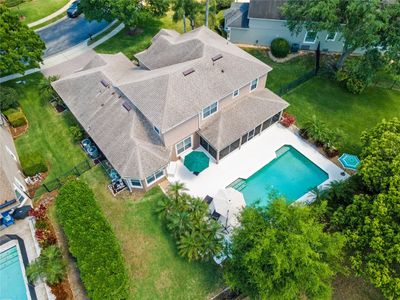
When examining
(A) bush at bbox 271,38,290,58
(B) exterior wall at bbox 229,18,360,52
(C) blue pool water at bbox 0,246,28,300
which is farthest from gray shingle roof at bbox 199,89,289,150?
(C) blue pool water at bbox 0,246,28,300

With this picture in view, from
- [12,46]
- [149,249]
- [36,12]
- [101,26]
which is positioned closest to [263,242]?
[149,249]

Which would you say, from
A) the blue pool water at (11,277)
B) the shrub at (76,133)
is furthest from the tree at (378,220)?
the shrub at (76,133)

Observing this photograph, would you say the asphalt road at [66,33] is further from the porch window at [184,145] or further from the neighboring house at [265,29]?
the porch window at [184,145]

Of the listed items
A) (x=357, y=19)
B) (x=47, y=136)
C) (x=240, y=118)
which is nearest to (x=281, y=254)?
(x=240, y=118)

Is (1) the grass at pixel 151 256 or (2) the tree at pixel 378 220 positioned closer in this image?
(2) the tree at pixel 378 220

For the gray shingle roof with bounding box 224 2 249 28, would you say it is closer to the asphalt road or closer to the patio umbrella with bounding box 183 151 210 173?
the asphalt road

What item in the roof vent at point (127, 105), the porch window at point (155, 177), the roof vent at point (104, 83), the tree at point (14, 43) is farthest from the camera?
the tree at point (14, 43)
